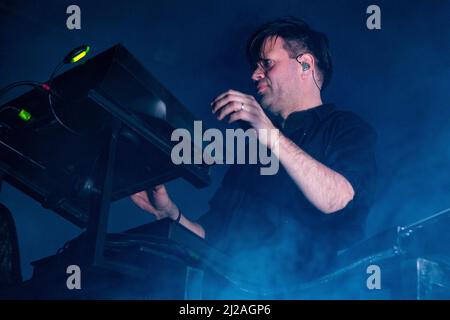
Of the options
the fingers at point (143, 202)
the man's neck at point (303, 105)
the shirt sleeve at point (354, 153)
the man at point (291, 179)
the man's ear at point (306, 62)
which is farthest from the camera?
the man's ear at point (306, 62)

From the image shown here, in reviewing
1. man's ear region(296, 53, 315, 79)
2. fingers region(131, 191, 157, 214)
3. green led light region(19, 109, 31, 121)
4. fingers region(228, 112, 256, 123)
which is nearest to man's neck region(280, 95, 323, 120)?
man's ear region(296, 53, 315, 79)

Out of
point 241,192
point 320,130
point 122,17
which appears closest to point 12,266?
point 241,192

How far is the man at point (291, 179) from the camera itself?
1.47 m

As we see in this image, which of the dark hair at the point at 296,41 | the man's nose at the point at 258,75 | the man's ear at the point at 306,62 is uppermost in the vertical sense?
the dark hair at the point at 296,41

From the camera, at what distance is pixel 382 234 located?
100 centimetres

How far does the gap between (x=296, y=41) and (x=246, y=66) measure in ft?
1.37

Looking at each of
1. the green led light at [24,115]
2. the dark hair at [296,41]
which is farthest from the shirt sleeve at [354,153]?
the green led light at [24,115]

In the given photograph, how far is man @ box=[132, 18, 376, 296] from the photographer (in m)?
1.47

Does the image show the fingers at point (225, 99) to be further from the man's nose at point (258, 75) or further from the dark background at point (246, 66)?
the dark background at point (246, 66)

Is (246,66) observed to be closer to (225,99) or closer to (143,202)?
(143,202)

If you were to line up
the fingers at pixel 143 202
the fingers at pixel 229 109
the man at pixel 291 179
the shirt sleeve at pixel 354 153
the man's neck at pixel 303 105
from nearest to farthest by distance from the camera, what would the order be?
the fingers at pixel 229 109 < the man at pixel 291 179 < the shirt sleeve at pixel 354 153 < the fingers at pixel 143 202 < the man's neck at pixel 303 105

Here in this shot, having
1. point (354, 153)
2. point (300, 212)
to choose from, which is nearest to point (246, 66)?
point (354, 153)

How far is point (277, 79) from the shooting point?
6.97ft
